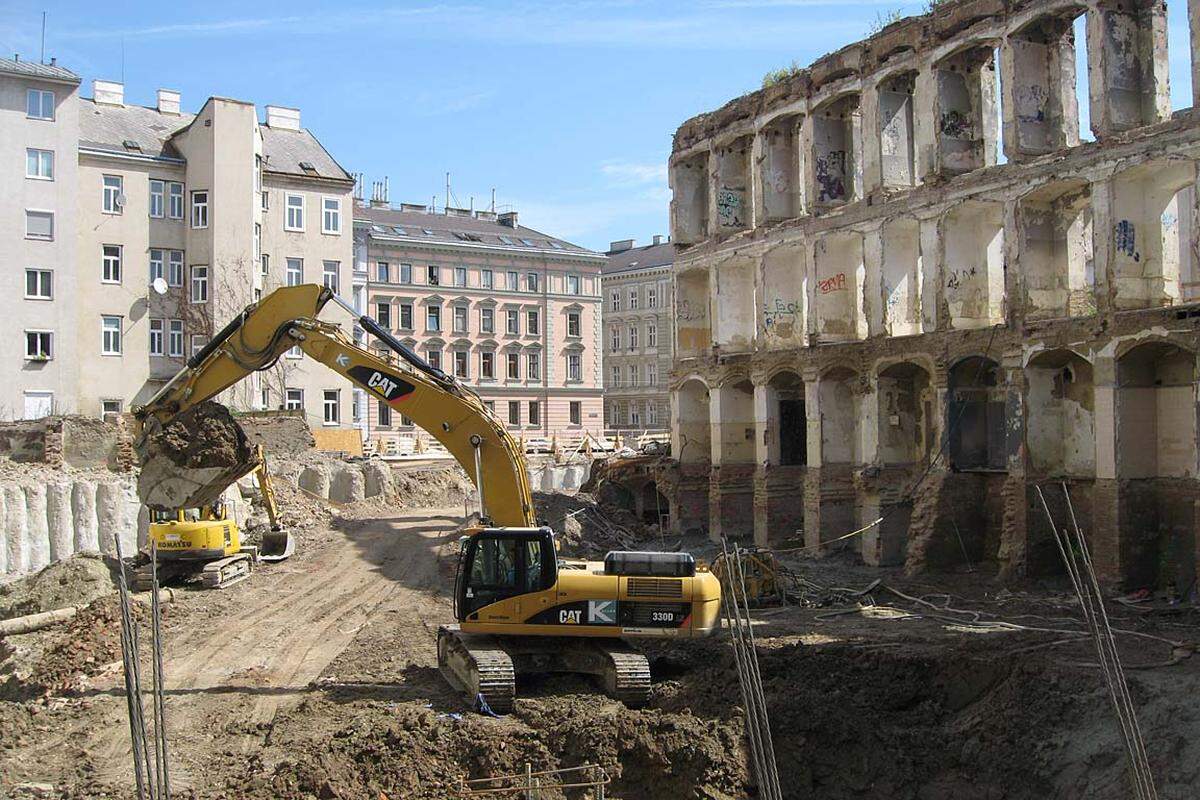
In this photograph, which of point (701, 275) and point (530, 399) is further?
point (530, 399)

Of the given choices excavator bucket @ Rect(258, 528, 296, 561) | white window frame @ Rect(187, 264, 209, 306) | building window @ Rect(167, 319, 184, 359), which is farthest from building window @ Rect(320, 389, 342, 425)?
excavator bucket @ Rect(258, 528, 296, 561)

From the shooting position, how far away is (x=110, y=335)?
140ft

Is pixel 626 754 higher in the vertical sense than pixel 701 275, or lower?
Result: lower

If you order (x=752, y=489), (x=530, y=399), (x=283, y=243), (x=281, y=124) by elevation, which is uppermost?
(x=281, y=124)

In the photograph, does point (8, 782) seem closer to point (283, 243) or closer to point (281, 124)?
point (283, 243)

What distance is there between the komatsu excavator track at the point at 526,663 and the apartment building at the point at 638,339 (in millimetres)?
56750

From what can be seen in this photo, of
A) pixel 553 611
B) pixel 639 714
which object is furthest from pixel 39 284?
pixel 639 714

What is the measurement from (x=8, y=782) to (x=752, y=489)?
2445 cm

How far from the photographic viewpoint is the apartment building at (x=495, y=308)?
6216 cm

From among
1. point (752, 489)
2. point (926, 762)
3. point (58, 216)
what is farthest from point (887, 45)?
point (58, 216)

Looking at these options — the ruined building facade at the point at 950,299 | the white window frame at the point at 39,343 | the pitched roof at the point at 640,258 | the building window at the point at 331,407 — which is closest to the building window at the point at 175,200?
the white window frame at the point at 39,343

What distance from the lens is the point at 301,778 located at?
11.5m

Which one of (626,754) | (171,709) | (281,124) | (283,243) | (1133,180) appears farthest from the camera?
(281,124)

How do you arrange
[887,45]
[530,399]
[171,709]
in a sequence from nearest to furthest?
[171,709]
[887,45]
[530,399]
